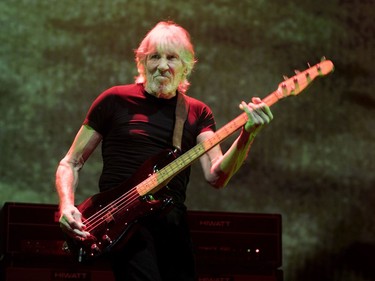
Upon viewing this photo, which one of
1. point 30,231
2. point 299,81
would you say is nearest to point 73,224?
point 299,81

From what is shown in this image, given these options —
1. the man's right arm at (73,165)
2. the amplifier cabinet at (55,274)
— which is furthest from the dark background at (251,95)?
the man's right arm at (73,165)

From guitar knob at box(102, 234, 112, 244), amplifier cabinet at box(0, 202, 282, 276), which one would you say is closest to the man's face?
guitar knob at box(102, 234, 112, 244)

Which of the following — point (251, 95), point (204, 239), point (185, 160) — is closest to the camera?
point (185, 160)

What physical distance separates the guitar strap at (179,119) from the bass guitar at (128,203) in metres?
0.07

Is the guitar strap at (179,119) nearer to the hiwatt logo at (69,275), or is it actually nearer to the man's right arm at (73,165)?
the man's right arm at (73,165)

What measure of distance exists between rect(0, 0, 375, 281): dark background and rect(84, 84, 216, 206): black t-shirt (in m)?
1.76

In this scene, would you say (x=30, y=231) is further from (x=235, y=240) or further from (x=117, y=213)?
(x=117, y=213)

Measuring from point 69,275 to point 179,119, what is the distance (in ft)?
4.94

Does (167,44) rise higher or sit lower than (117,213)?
higher

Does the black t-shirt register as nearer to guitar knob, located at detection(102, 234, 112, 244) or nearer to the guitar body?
the guitar body

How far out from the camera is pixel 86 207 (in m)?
2.92

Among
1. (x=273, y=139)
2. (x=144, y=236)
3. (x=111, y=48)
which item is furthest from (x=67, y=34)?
(x=144, y=236)

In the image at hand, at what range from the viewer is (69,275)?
160 inches

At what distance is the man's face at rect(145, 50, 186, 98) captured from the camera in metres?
3.06
